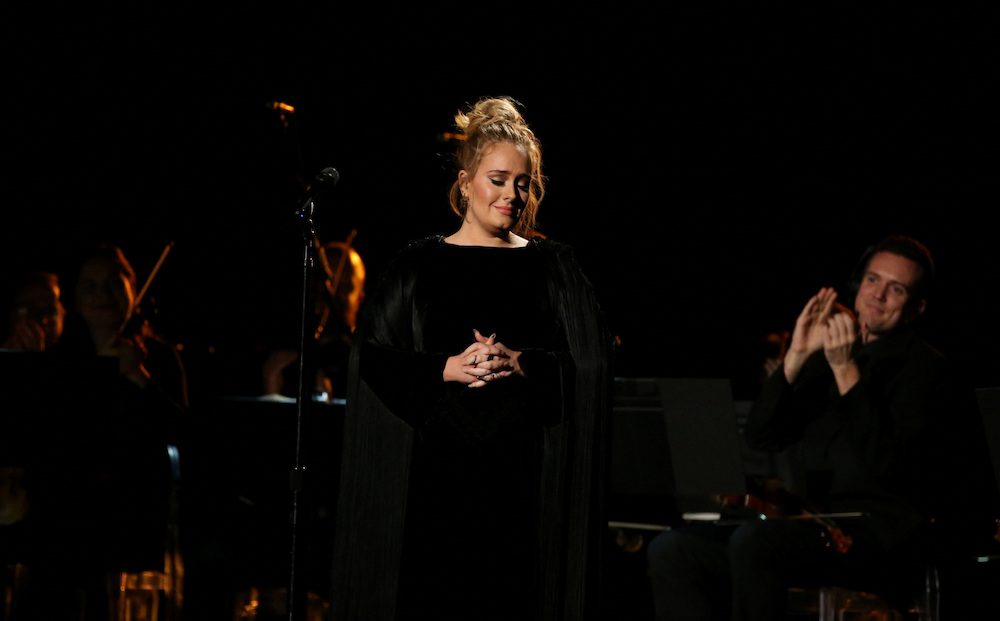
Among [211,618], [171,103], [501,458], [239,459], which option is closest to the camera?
Result: [501,458]

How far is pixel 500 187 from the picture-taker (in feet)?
8.43

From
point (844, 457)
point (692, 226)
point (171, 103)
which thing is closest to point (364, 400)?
point (844, 457)

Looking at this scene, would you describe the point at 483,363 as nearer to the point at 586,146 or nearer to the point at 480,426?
the point at 480,426

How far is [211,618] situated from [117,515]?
0.95 meters

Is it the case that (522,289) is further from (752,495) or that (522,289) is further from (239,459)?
(239,459)

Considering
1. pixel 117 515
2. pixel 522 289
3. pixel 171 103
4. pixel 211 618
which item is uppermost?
pixel 171 103

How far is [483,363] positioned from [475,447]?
221mm

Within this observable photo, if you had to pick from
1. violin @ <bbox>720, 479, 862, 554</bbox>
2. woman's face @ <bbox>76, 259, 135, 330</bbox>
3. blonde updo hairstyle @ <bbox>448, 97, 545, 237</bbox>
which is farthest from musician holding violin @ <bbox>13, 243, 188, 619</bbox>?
violin @ <bbox>720, 479, 862, 554</bbox>

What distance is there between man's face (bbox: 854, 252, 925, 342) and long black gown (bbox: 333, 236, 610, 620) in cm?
125

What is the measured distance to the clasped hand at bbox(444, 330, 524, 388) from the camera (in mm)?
2381

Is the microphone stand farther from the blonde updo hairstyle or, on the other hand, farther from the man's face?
the man's face

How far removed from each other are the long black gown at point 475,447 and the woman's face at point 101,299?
2.07 m

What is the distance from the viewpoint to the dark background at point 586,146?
15.8 ft

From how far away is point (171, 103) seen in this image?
570 cm
